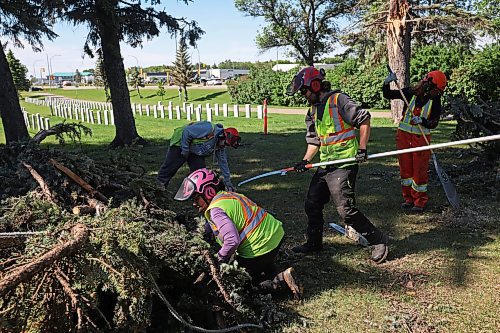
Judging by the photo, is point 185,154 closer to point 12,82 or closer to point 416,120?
point 416,120

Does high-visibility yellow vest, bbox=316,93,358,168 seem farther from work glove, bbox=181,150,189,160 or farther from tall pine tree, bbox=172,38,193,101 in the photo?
tall pine tree, bbox=172,38,193,101

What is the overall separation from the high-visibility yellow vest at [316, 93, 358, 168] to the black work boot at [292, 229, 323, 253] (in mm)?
811

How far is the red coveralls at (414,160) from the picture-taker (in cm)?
632

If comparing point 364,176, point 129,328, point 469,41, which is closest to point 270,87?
point 469,41

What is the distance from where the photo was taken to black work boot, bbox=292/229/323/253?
4969 mm

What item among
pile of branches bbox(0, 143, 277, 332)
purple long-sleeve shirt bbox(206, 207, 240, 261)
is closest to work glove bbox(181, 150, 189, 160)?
pile of branches bbox(0, 143, 277, 332)

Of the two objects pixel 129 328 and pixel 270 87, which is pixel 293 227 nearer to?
pixel 129 328

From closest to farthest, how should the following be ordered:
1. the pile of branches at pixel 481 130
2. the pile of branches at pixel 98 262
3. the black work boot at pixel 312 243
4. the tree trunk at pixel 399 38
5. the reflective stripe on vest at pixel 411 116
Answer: the pile of branches at pixel 98 262 < the black work boot at pixel 312 243 < the reflective stripe on vest at pixel 411 116 < the pile of branches at pixel 481 130 < the tree trunk at pixel 399 38

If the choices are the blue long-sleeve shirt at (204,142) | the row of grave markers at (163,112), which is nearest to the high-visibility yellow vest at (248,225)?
the blue long-sleeve shirt at (204,142)

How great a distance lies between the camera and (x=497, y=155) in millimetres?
7684

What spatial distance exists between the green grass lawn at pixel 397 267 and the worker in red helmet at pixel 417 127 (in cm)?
27

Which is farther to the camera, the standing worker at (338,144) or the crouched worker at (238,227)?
the standing worker at (338,144)

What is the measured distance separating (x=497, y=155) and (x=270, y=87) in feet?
89.8

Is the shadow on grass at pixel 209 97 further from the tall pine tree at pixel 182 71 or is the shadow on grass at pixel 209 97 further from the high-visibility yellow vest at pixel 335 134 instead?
the high-visibility yellow vest at pixel 335 134
